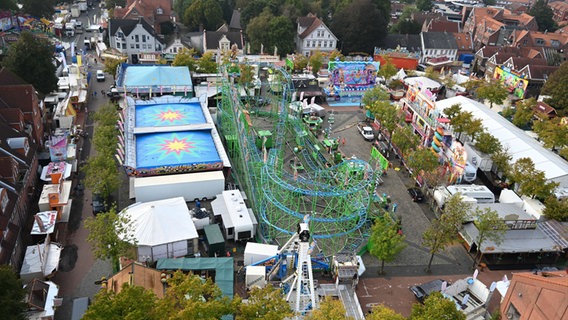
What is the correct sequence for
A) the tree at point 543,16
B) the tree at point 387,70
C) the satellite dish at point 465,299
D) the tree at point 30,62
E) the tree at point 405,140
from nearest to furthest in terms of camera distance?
the satellite dish at point 465,299
the tree at point 405,140
the tree at point 30,62
the tree at point 387,70
the tree at point 543,16

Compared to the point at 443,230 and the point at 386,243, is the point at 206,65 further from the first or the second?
the point at 443,230

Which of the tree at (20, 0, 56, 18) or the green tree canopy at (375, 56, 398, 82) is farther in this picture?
the tree at (20, 0, 56, 18)

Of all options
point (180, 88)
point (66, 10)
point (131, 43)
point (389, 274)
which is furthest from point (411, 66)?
point (66, 10)

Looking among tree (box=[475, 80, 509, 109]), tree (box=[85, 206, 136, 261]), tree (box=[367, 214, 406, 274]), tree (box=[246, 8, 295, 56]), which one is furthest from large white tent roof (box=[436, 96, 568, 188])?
tree (box=[85, 206, 136, 261])

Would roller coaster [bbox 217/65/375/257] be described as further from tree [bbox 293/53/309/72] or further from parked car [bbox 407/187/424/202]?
tree [bbox 293/53/309/72]

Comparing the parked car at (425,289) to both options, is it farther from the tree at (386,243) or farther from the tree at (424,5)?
the tree at (424,5)

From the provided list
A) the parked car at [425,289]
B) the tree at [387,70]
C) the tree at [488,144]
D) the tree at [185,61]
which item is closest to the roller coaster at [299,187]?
the parked car at [425,289]

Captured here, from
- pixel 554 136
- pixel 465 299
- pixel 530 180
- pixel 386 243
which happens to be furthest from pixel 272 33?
pixel 465 299
